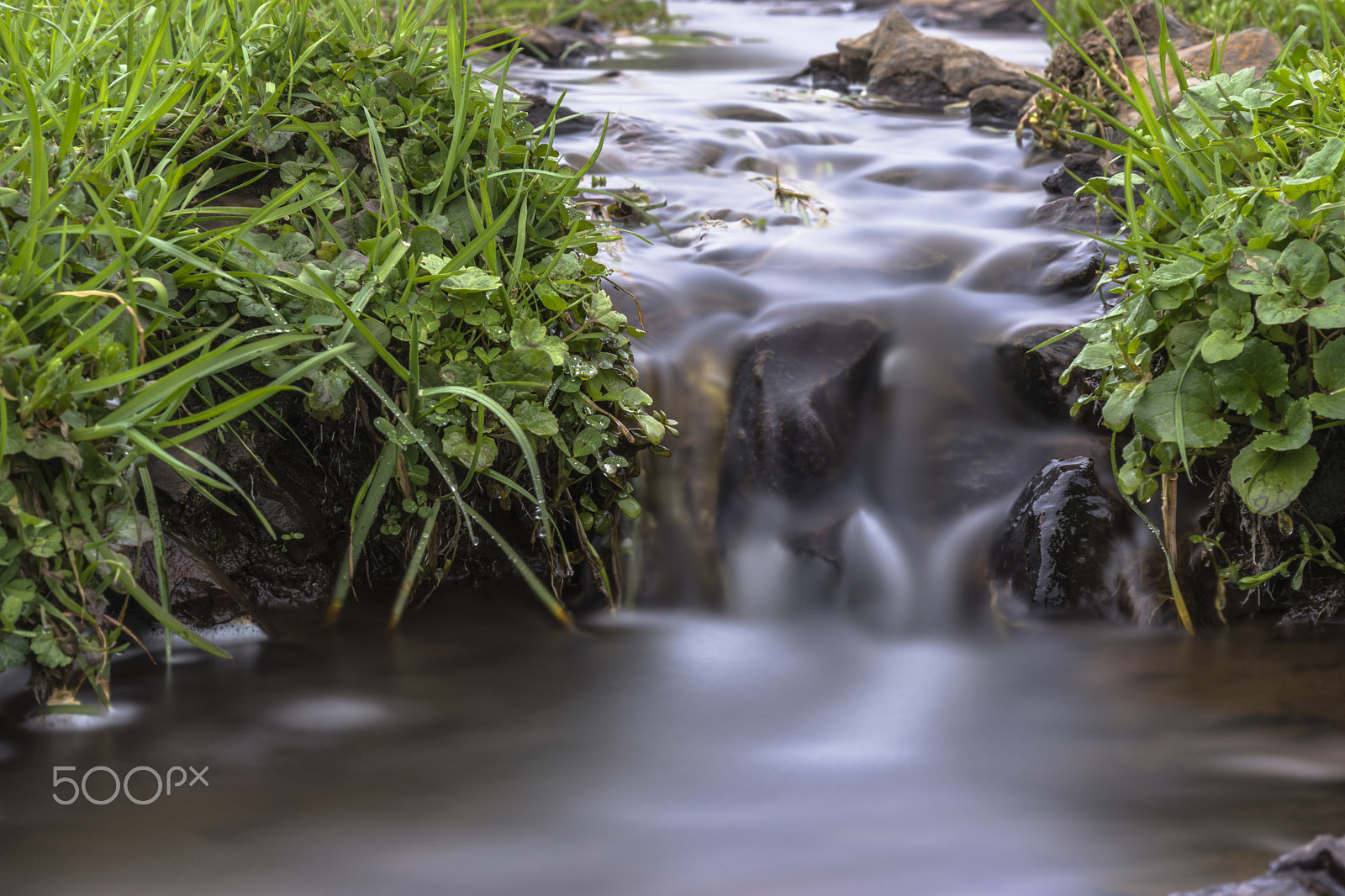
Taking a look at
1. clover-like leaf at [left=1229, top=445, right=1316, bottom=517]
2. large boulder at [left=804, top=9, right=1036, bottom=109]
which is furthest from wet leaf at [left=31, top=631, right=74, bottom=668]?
large boulder at [left=804, top=9, right=1036, bottom=109]

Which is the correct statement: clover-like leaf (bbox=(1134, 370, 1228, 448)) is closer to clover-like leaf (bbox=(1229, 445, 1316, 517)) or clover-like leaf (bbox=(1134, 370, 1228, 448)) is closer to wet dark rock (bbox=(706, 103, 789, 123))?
clover-like leaf (bbox=(1229, 445, 1316, 517))

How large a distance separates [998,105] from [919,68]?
0.91m

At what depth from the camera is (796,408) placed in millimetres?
2592

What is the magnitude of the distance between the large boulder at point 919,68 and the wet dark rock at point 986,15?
431cm

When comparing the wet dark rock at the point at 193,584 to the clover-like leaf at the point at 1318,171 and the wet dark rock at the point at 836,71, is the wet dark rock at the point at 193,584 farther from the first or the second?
the wet dark rock at the point at 836,71

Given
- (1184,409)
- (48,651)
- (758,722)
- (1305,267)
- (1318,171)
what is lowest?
(758,722)

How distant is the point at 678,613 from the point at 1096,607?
92 centimetres

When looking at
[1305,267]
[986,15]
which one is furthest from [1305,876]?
[986,15]

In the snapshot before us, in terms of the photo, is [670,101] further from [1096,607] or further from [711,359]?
[1096,607]

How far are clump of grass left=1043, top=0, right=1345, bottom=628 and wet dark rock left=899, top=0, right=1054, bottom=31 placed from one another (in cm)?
A: 860

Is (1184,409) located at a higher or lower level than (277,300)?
lower

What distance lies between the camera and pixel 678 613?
229cm

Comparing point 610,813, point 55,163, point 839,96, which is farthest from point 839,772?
point 839,96

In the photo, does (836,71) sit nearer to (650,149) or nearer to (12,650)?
(650,149)
